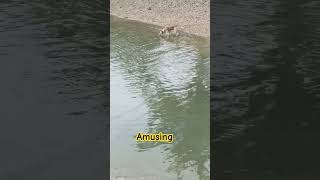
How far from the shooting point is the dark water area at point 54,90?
1215 centimetres

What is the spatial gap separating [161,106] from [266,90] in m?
3.26

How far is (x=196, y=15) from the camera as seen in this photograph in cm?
2572

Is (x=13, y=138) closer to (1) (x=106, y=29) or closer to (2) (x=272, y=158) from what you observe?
(2) (x=272, y=158)

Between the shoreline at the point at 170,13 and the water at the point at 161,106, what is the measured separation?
4.11 ft

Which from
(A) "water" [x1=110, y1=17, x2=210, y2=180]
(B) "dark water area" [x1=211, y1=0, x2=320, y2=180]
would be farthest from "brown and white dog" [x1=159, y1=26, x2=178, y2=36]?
(B) "dark water area" [x1=211, y1=0, x2=320, y2=180]

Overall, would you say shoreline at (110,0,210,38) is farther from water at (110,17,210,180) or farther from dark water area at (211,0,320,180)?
dark water area at (211,0,320,180)

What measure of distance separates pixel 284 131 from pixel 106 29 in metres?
10.0

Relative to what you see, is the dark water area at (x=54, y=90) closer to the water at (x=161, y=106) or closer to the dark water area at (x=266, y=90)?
the water at (x=161, y=106)

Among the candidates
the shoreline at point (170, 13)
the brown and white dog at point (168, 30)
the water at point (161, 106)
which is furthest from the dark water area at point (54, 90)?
the shoreline at point (170, 13)

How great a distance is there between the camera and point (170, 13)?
2662cm

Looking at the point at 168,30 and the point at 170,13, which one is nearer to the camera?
Answer: the point at 168,30

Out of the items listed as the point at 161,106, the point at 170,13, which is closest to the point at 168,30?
the point at 170,13

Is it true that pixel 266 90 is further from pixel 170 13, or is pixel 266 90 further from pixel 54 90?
pixel 170 13

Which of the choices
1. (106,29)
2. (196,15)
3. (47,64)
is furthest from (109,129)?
(196,15)
